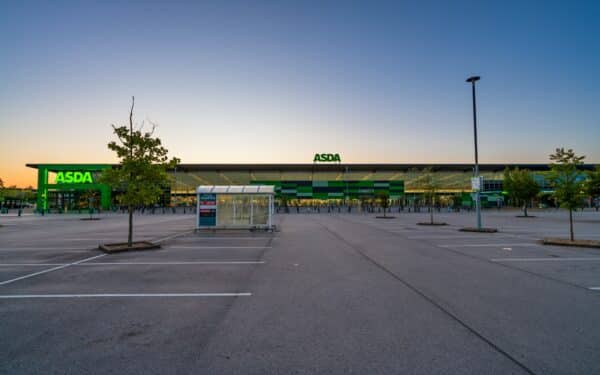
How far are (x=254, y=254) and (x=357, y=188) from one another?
2588 inches

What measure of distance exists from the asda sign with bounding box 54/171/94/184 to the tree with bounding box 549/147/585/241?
7482 cm

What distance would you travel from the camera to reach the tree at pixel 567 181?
12.1m

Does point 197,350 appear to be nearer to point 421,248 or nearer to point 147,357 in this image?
point 147,357

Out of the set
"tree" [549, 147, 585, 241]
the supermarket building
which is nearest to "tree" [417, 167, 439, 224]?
"tree" [549, 147, 585, 241]

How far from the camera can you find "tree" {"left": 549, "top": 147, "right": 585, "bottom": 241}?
1213 centimetres

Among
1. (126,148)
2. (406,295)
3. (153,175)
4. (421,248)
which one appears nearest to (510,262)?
(421,248)

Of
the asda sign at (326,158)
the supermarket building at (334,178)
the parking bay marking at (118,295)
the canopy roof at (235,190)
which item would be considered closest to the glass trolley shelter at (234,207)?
the canopy roof at (235,190)

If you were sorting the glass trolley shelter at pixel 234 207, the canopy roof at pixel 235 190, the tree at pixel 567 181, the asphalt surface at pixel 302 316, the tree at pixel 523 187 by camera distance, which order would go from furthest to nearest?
the tree at pixel 523 187 < the canopy roof at pixel 235 190 < the glass trolley shelter at pixel 234 207 < the tree at pixel 567 181 < the asphalt surface at pixel 302 316

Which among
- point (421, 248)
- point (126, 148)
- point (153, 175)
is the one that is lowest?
point (421, 248)

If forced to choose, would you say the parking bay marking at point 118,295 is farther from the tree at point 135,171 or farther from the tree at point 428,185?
the tree at point 428,185

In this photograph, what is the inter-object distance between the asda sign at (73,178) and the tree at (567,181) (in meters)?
74.8

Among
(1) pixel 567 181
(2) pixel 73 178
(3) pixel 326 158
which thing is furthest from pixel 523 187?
(2) pixel 73 178

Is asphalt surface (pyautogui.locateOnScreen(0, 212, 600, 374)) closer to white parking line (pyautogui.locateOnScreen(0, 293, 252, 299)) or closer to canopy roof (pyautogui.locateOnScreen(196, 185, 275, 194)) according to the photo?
white parking line (pyautogui.locateOnScreen(0, 293, 252, 299))

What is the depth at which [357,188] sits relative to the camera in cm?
7350
